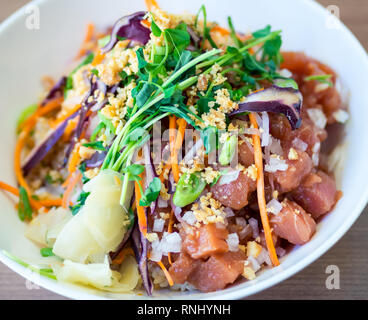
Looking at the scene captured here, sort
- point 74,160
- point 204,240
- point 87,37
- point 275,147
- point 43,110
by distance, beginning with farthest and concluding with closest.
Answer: point 87,37 → point 43,110 → point 74,160 → point 275,147 → point 204,240

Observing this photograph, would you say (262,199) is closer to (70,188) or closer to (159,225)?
(159,225)

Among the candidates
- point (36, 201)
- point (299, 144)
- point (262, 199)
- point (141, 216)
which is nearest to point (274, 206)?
point (262, 199)

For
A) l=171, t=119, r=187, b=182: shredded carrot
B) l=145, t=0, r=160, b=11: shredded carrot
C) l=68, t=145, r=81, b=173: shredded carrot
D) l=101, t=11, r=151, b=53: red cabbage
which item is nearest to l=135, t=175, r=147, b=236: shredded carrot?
l=171, t=119, r=187, b=182: shredded carrot

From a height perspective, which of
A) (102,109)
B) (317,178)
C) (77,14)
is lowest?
(317,178)

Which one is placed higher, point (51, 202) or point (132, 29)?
point (132, 29)
